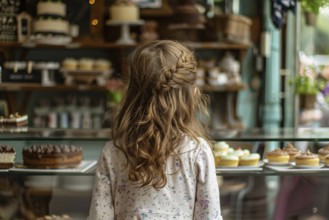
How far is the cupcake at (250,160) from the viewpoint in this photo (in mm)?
3426

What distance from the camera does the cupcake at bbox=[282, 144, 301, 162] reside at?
11.5ft

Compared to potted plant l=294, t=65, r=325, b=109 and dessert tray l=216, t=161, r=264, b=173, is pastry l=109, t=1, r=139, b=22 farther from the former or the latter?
dessert tray l=216, t=161, r=264, b=173

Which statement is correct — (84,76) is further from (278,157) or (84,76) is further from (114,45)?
(278,157)

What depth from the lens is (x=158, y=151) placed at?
242cm

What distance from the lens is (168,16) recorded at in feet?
25.1

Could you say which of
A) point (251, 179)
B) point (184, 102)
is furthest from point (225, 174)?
point (184, 102)

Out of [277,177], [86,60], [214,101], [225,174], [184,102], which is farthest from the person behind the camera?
[214,101]

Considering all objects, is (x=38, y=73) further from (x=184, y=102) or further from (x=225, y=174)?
(x=184, y=102)

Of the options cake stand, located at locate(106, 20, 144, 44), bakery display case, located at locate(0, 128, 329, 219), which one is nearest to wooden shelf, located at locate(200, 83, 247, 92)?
cake stand, located at locate(106, 20, 144, 44)

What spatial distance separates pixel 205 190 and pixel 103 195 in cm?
37

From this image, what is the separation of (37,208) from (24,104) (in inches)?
135

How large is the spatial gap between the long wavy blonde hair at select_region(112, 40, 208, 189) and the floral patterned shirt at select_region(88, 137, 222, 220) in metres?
0.04

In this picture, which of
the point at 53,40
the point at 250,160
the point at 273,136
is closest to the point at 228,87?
the point at 53,40

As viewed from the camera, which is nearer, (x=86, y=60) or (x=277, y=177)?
(x=277, y=177)
